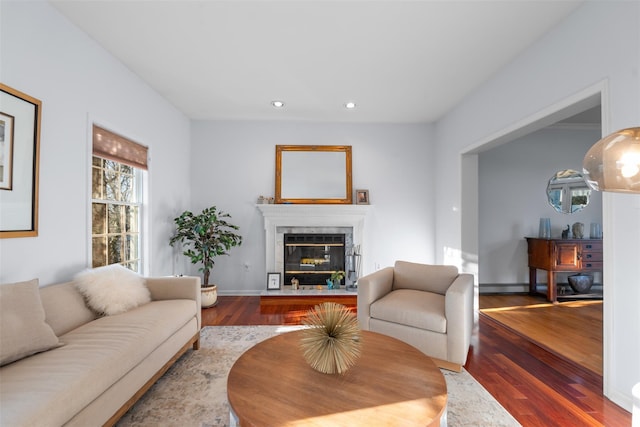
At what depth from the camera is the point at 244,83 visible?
11.7 ft

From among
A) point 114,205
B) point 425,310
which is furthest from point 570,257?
point 114,205

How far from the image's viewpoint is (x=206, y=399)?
203 cm

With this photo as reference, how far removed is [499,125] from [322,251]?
2942 mm

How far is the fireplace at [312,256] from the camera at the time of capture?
16.0 ft

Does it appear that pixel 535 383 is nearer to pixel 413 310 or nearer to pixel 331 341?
pixel 413 310

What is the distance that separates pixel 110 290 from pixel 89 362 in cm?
92

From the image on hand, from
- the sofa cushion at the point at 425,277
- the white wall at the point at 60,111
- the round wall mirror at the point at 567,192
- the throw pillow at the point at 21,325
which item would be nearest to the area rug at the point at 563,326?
the sofa cushion at the point at 425,277

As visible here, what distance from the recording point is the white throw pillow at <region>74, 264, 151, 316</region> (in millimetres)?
2250

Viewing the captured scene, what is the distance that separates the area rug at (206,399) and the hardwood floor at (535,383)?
13 cm

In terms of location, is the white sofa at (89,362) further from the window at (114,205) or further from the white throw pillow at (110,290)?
the window at (114,205)

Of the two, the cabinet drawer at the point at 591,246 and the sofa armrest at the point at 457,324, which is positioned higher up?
the cabinet drawer at the point at 591,246

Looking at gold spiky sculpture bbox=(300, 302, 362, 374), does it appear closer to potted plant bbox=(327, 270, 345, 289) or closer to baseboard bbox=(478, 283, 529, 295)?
potted plant bbox=(327, 270, 345, 289)

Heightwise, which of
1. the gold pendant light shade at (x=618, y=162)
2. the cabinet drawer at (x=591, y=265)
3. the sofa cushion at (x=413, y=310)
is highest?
the gold pendant light shade at (x=618, y=162)

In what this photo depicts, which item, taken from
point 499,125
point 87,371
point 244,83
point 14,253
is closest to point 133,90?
point 244,83
